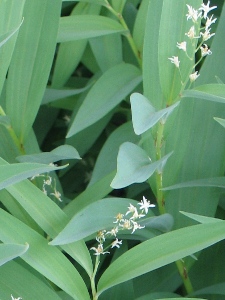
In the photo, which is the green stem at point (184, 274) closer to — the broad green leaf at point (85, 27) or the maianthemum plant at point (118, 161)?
the maianthemum plant at point (118, 161)

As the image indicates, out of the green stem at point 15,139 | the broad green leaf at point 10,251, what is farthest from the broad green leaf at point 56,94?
the broad green leaf at point 10,251

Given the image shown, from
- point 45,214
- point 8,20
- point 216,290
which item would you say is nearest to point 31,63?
point 8,20

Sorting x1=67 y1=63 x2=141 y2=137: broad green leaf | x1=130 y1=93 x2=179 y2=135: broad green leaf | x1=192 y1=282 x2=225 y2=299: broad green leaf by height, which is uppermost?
x1=130 y1=93 x2=179 y2=135: broad green leaf

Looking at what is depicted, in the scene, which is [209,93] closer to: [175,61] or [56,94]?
[175,61]

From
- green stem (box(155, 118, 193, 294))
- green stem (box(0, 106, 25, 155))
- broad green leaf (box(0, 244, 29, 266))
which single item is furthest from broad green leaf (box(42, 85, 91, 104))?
broad green leaf (box(0, 244, 29, 266))

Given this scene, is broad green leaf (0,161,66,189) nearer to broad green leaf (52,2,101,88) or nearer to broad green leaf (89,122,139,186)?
broad green leaf (89,122,139,186)

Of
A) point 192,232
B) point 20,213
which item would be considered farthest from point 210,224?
point 20,213
